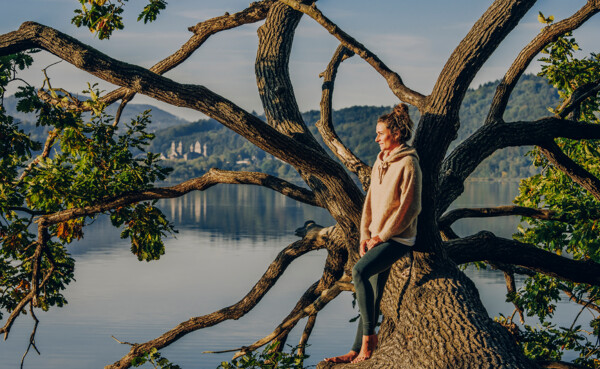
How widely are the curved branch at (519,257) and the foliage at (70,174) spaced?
9.57 ft

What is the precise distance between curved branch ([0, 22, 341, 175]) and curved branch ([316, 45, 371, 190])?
0.92 m

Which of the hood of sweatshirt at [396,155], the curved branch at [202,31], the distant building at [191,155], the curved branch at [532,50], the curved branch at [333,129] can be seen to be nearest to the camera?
the hood of sweatshirt at [396,155]

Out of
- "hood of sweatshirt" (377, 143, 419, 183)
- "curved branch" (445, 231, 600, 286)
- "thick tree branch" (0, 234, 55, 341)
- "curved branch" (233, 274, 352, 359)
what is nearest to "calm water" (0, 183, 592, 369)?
"thick tree branch" (0, 234, 55, 341)

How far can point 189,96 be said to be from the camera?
5.57 meters

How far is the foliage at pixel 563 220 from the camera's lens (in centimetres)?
784

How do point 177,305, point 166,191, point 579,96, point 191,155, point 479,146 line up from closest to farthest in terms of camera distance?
point 166,191 → point 479,146 → point 579,96 → point 177,305 → point 191,155

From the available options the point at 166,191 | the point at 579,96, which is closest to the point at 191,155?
the point at 579,96

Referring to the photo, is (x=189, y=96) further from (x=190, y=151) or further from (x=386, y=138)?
(x=190, y=151)

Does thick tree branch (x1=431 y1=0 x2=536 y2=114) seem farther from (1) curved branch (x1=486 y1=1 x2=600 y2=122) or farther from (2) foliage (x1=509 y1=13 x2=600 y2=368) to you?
(2) foliage (x1=509 y1=13 x2=600 y2=368)

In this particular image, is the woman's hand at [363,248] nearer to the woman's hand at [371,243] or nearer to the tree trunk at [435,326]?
the woman's hand at [371,243]

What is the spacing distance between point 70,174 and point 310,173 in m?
2.43

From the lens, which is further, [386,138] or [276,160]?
[276,160]

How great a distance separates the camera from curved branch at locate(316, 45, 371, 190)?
6.64 metres

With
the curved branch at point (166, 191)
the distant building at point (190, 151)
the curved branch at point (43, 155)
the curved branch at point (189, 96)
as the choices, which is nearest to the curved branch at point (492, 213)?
the curved branch at point (166, 191)
